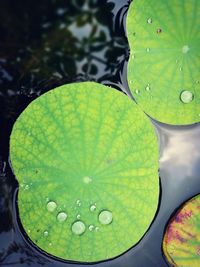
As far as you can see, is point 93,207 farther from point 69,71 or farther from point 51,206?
point 69,71

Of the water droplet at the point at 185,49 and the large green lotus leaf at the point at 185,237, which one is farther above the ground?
the water droplet at the point at 185,49

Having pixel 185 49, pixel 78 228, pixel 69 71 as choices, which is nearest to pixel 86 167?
pixel 78 228

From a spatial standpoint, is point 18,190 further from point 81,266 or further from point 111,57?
point 111,57

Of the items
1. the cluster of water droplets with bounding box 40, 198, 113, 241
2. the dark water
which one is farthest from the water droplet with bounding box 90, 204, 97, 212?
the dark water

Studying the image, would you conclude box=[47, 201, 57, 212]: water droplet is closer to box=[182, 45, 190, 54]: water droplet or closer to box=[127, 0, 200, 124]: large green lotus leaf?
box=[127, 0, 200, 124]: large green lotus leaf

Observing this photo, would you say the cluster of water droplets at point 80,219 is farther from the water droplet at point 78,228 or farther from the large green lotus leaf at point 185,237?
the large green lotus leaf at point 185,237

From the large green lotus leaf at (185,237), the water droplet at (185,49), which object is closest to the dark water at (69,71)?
the large green lotus leaf at (185,237)

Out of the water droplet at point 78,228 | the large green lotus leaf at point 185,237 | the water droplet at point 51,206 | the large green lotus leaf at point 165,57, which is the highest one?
the large green lotus leaf at point 165,57
